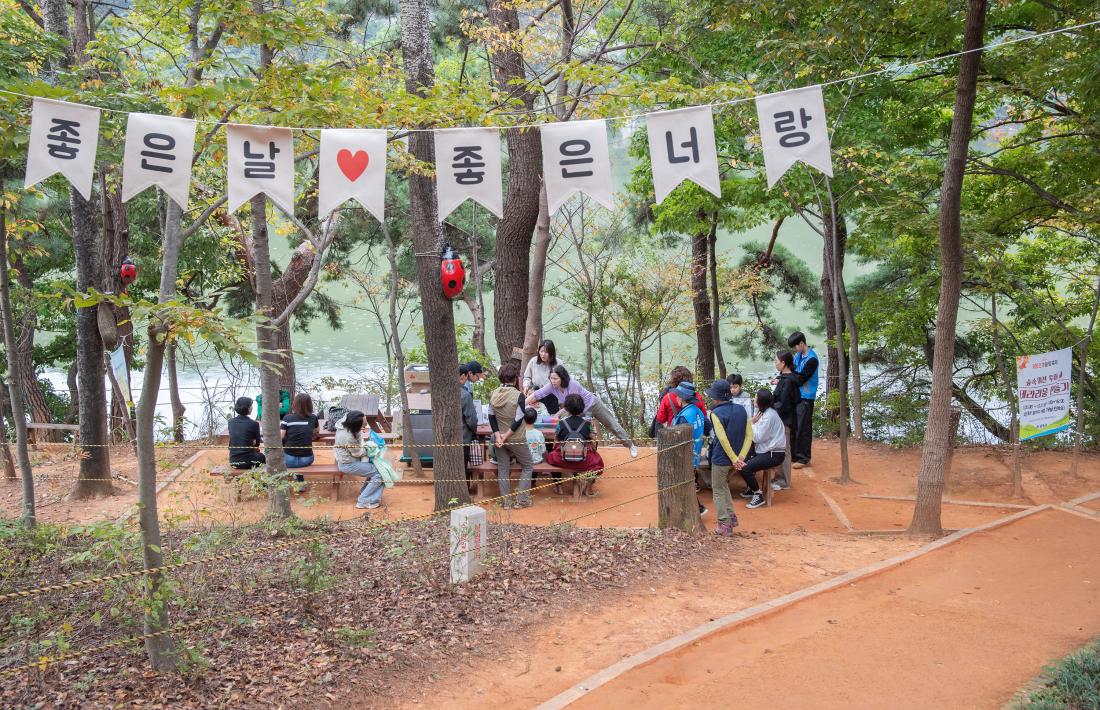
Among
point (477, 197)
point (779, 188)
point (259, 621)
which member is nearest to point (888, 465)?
point (779, 188)

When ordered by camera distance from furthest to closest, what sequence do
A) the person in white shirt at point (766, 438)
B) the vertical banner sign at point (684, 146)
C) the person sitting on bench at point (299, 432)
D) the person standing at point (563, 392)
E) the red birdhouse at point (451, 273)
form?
the person standing at point (563, 392)
the person sitting on bench at point (299, 432)
the person in white shirt at point (766, 438)
the red birdhouse at point (451, 273)
the vertical banner sign at point (684, 146)

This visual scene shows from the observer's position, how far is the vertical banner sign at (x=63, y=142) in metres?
5.56

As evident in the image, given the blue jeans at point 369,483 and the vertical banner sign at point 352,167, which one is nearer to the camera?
the vertical banner sign at point 352,167

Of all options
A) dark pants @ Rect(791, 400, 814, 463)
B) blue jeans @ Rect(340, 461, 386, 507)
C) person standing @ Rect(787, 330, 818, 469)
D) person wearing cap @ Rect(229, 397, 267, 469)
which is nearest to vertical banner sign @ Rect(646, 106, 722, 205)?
person standing @ Rect(787, 330, 818, 469)

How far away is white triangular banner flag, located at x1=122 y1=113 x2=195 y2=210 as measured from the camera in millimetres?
5750

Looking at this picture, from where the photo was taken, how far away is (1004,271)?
9945mm

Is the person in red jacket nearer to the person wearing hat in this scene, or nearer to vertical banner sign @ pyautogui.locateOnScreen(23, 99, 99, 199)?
the person wearing hat

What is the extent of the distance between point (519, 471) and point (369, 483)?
173 cm

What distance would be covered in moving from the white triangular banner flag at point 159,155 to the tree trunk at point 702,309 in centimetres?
1233

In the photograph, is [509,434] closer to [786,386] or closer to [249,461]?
[249,461]

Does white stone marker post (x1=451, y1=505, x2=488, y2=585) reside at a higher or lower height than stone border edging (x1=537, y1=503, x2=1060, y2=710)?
higher

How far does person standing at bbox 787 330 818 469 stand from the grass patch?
519 cm

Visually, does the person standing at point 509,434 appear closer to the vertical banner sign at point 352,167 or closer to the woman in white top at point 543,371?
the woman in white top at point 543,371

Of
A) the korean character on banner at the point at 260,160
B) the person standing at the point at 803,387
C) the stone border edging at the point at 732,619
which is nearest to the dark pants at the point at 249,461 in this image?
the korean character on banner at the point at 260,160
